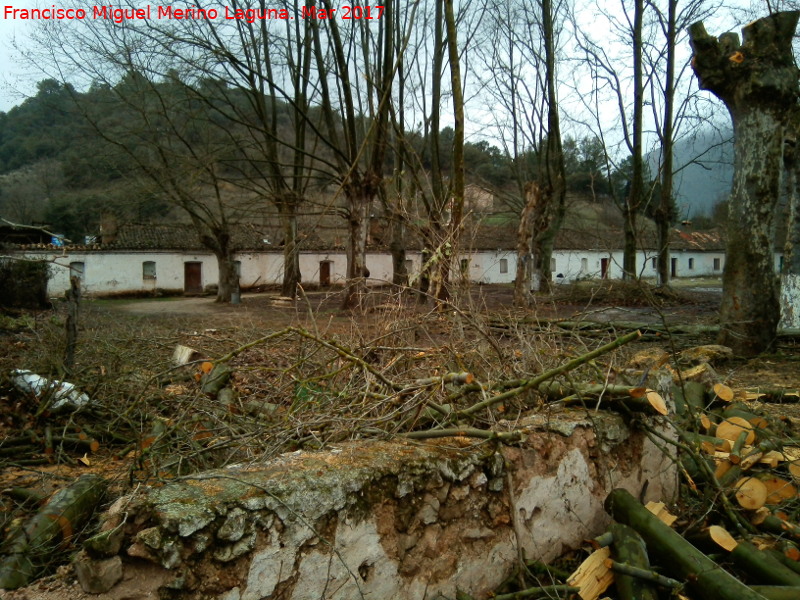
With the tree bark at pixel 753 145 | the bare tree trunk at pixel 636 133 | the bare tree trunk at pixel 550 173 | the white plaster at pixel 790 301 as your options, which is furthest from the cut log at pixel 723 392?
the bare tree trunk at pixel 636 133

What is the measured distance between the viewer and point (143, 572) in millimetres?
2021

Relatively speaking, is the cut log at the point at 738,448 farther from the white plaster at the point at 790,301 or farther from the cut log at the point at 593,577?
the white plaster at the point at 790,301

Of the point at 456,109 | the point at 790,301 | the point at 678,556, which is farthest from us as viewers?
the point at 456,109

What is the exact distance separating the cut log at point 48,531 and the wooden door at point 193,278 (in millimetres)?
33606

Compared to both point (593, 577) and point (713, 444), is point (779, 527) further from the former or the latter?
point (593, 577)

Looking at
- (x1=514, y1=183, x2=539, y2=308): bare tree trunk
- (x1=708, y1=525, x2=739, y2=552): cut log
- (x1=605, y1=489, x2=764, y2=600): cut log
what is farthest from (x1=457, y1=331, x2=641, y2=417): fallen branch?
(x1=514, y1=183, x2=539, y2=308): bare tree trunk

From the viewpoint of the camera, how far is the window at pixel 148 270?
113 feet

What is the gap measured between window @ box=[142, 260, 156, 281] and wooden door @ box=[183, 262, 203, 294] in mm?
1734

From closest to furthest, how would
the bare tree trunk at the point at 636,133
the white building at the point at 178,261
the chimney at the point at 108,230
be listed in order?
the bare tree trunk at the point at 636,133 → the white building at the point at 178,261 → the chimney at the point at 108,230

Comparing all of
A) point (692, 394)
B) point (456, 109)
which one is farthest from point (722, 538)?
point (456, 109)

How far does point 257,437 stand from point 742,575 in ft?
8.57

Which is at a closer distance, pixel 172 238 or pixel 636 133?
pixel 636 133

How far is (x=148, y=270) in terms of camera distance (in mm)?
34594

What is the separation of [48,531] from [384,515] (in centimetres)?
191
